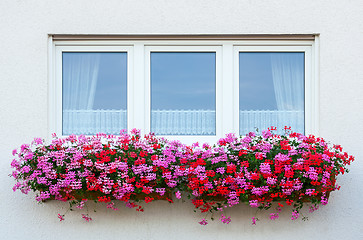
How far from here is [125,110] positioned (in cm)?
491

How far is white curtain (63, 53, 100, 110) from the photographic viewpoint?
16.3 feet

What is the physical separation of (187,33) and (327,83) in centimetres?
170

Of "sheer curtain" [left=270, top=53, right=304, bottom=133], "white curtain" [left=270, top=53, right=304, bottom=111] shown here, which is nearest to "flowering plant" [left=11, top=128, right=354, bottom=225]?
"sheer curtain" [left=270, top=53, right=304, bottom=133]

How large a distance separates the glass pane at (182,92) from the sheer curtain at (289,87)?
777mm

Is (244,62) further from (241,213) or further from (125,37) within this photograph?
(241,213)

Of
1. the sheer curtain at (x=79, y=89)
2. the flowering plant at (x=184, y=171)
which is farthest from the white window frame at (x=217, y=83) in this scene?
the sheer curtain at (x=79, y=89)

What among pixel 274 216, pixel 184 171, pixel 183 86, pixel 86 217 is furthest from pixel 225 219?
pixel 183 86

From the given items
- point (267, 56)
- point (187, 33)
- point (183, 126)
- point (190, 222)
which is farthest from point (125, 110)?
point (267, 56)

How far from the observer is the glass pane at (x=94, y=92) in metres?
4.92

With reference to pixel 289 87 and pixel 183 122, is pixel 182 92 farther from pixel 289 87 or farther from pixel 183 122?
pixel 289 87

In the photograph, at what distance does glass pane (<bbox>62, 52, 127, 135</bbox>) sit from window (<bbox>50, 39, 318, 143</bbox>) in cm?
1

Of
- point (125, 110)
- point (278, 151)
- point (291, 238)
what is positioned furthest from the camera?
point (125, 110)

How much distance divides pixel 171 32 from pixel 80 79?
1257 millimetres

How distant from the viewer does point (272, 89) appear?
16.3 feet
